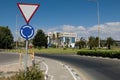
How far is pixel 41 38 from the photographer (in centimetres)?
15350

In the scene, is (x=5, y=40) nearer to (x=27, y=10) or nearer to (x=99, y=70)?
(x=99, y=70)

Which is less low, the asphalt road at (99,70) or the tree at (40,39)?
the tree at (40,39)

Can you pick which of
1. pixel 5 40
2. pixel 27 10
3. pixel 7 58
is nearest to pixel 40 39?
pixel 5 40

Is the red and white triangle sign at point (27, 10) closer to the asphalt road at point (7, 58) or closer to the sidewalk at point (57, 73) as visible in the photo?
the sidewalk at point (57, 73)

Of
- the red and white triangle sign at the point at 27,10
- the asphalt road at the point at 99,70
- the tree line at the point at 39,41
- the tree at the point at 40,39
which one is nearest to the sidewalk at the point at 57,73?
the asphalt road at the point at 99,70

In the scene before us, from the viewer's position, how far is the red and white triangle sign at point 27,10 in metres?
11.6

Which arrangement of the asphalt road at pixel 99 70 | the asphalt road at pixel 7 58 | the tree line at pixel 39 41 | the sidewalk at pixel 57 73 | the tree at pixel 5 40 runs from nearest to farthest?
the sidewalk at pixel 57 73 < the asphalt road at pixel 99 70 < the asphalt road at pixel 7 58 < the tree line at pixel 39 41 < the tree at pixel 5 40

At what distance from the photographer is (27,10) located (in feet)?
38.3

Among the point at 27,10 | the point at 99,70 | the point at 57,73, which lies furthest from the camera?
the point at 99,70

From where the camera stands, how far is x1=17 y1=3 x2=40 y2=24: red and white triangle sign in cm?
1157

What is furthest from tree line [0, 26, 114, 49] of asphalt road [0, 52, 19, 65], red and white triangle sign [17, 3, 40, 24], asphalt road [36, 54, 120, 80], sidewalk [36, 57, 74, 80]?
red and white triangle sign [17, 3, 40, 24]

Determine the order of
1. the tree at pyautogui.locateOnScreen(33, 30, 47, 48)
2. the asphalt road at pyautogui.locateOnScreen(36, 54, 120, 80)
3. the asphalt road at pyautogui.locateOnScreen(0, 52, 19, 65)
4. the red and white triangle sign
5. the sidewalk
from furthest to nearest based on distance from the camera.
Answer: the tree at pyautogui.locateOnScreen(33, 30, 47, 48)
the asphalt road at pyautogui.locateOnScreen(0, 52, 19, 65)
the asphalt road at pyautogui.locateOnScreen(36, 54, 120, 80)
the sidewalk
the red and white triangle sign

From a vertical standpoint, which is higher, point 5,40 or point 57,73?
point 5,40

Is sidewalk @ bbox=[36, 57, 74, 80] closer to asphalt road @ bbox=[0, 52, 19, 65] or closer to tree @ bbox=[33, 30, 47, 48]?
asphalt road @ bbox=[0, 52, 19, 65]
